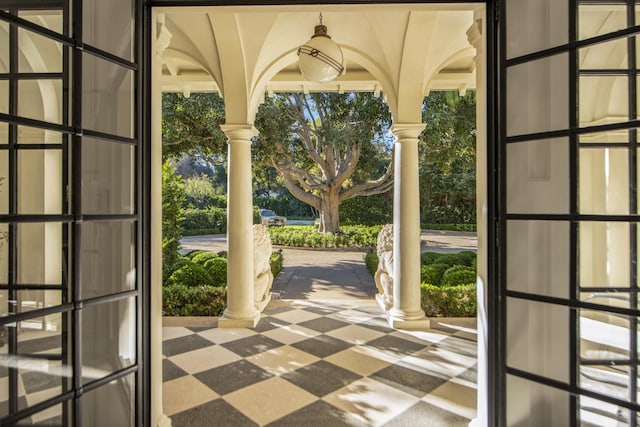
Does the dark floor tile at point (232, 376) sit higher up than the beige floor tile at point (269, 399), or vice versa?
the dark floor tile at point (232, 376)

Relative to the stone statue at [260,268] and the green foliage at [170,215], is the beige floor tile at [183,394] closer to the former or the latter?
the stone statue at [260,268]

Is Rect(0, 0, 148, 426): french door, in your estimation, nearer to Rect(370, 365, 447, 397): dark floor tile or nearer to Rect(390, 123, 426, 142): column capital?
Rect(370, 365, 447, 397): dark floor tile

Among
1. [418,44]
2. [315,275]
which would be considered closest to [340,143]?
[315,275]

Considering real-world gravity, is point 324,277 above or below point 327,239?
below

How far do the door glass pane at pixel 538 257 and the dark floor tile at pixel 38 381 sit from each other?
10.1 ft

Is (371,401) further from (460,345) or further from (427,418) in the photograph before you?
(460,345)

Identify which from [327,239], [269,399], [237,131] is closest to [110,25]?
[237,131]

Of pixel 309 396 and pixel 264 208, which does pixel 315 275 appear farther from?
pixel 264 208

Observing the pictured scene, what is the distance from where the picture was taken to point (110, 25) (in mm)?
2270

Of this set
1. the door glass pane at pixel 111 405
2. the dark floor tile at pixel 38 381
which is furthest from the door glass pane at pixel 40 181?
the door glass pane at pixel 111 405

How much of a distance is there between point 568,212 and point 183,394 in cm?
385

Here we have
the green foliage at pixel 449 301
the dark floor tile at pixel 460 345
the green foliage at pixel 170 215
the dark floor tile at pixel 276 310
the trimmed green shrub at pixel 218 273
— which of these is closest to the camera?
the dark floor tile at pixel 460 345

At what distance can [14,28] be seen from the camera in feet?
6.51

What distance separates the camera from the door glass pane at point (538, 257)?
2109 millimetres
